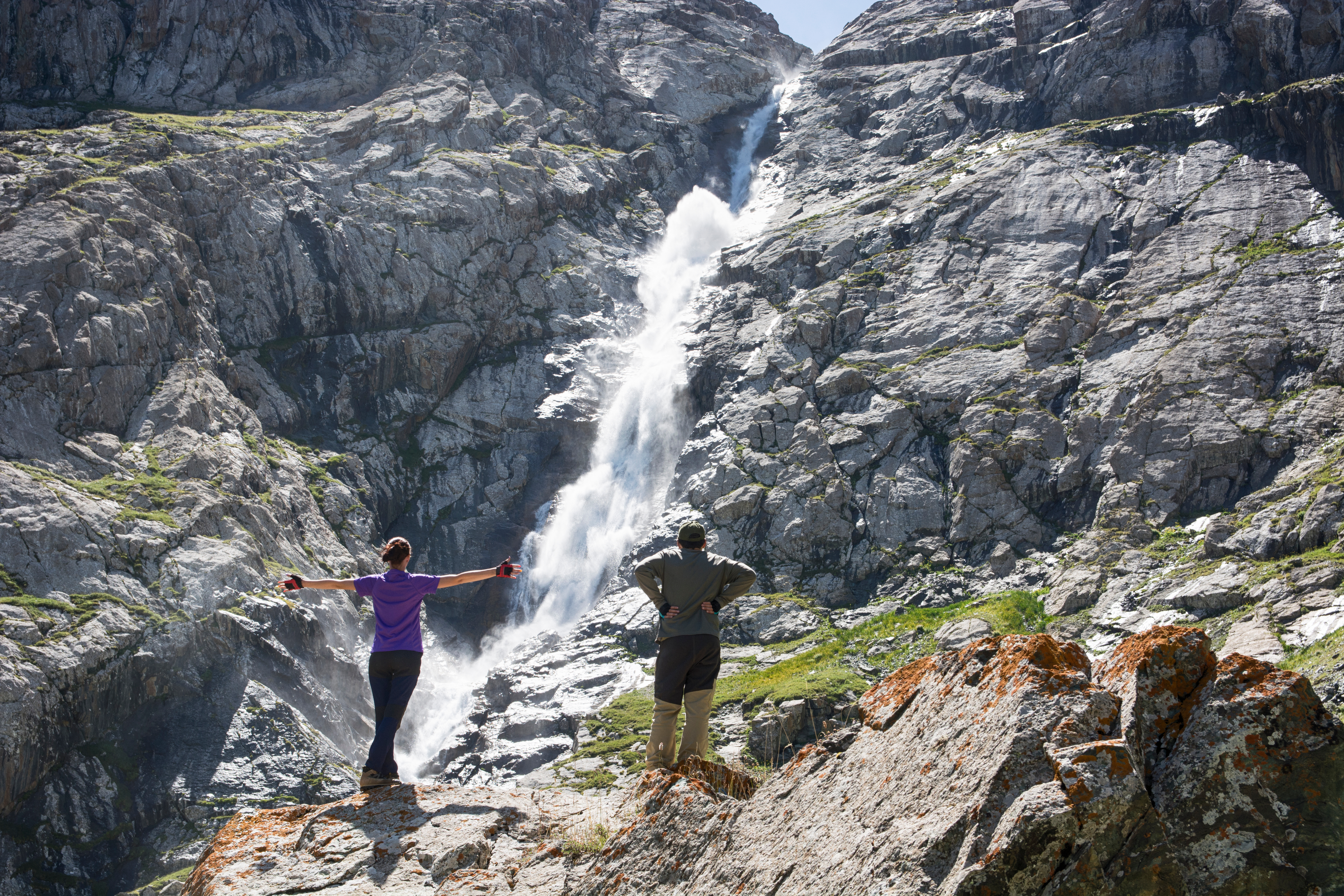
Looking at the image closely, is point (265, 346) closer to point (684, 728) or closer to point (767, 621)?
point (767, 621)

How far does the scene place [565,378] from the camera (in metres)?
41.4

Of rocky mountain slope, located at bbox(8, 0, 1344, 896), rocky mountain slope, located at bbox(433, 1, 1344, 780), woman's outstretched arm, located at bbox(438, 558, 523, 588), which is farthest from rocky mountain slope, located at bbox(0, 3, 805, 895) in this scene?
woman's outstretched arm, located at bbox(438, 558, 523, 588)

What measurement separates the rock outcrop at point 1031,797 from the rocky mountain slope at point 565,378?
3.51 m

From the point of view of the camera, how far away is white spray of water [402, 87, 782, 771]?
31.9m

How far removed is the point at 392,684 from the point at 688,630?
3.28 metres

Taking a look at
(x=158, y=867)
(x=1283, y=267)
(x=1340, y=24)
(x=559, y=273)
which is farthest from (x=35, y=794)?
(x=1340, y=24)

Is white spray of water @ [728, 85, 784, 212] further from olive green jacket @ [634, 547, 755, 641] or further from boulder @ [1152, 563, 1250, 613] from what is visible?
olive green jacket @ [634, 547, 755, 641]

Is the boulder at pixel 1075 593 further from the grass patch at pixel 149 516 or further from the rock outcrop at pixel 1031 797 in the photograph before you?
the grass patch at pixel 149 516

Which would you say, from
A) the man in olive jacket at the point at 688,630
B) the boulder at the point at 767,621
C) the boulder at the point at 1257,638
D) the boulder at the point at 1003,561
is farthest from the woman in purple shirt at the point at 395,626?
the boulder at the point at 1003,561

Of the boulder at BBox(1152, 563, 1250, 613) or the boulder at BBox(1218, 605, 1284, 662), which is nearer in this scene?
→ the boulder at BBox(1218, 605, 1284, 662)

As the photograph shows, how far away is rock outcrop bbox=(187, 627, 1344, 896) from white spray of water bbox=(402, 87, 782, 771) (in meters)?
24.6

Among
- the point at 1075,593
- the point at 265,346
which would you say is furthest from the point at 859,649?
the point at 265,346

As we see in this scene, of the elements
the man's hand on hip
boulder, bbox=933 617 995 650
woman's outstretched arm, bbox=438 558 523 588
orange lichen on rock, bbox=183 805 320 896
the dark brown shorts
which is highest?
woman's outstretched arm, bbox=438 558 523 588

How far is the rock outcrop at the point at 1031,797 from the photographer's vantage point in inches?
155
